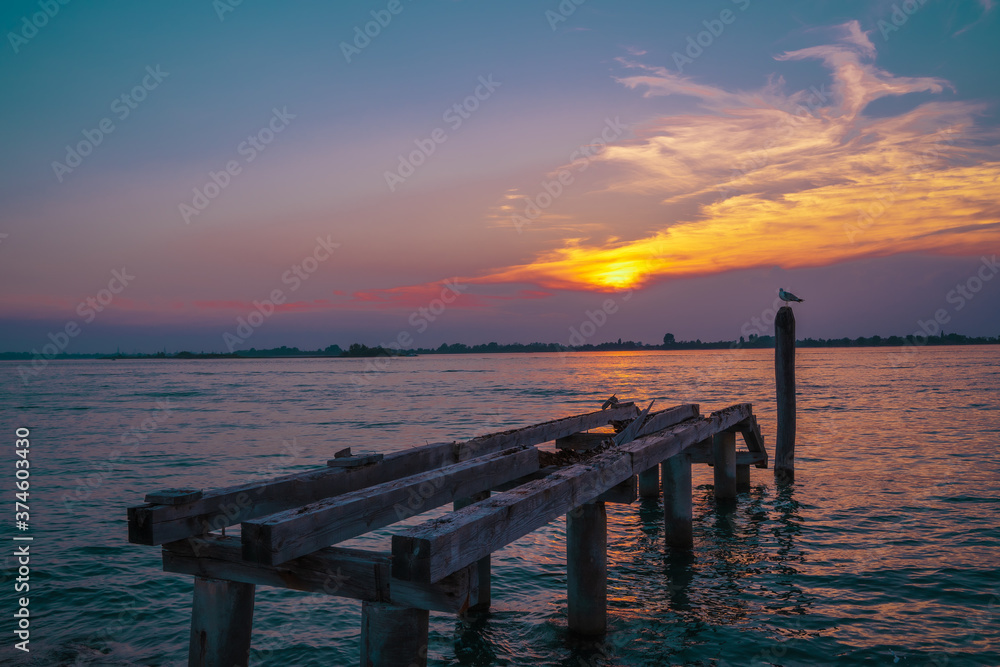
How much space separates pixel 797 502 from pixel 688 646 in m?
8.24

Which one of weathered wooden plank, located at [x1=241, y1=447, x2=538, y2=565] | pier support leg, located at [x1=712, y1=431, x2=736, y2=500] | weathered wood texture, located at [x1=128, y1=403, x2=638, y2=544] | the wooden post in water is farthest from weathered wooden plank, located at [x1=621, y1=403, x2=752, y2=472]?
the wooden post in water

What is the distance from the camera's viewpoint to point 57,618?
7.76m

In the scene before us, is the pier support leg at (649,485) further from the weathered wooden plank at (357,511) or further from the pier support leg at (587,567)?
the weathered wooden plank at (357,511)

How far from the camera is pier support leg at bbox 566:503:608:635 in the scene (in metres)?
6.32

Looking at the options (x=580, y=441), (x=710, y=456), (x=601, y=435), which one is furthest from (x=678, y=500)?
(x=710, y=456)

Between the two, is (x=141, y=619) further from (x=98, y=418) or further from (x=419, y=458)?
(x=98, y=418)

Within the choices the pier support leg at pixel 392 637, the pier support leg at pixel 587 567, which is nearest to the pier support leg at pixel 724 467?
the pier support leg at pixel 587 567

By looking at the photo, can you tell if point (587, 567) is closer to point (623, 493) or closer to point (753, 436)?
point (623, 493)

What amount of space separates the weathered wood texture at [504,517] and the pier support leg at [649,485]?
6.82 metres

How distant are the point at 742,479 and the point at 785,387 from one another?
2508 millimetres

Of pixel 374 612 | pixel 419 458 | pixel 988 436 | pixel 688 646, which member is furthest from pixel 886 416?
pixel 374 612

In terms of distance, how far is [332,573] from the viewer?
3859 mm

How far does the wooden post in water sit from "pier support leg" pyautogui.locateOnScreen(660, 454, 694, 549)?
21.9 ft

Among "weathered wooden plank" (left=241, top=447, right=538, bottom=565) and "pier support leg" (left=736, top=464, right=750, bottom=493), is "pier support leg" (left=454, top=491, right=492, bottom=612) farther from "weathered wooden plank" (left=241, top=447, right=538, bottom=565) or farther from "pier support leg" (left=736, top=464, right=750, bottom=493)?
"pier support leg" (left=736, top=464, right=750, bottom=493)
